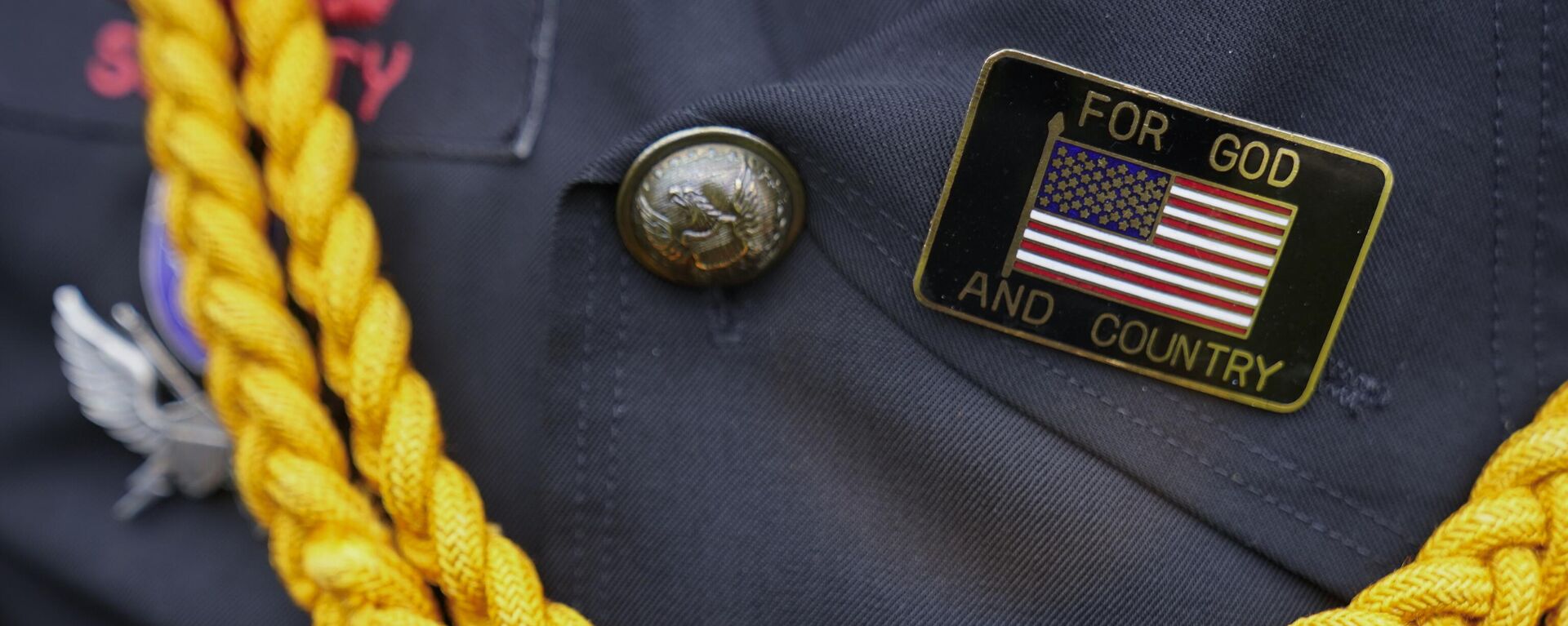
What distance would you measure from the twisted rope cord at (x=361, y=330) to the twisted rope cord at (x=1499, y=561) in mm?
335

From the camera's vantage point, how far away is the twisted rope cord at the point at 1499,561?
1.35ft

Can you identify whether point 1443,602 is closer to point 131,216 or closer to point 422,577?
point 422,577

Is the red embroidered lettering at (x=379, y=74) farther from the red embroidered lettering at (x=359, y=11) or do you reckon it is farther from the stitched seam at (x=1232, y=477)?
the stitched seam at (x=1232, y=477)

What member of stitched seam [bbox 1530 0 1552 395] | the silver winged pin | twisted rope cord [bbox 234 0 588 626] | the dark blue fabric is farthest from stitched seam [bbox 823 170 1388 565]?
the silver winged pin

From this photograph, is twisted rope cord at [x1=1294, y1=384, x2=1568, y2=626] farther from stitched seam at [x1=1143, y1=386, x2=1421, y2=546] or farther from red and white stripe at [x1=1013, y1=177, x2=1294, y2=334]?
red and white stripe at [x1=1013, y1=177, x2=1294, y2=334]

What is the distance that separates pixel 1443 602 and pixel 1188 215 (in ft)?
0.59

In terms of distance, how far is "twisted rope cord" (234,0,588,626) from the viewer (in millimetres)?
448

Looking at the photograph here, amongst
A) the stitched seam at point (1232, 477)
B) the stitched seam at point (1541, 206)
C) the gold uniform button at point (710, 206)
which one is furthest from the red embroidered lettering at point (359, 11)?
the stitched seam at point (1541, 206)

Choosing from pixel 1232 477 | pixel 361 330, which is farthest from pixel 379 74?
pixel 1232 477

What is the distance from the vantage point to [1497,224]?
432 mm

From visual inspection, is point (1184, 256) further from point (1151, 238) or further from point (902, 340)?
point (902, 340)

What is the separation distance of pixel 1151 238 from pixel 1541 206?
0.54 ft

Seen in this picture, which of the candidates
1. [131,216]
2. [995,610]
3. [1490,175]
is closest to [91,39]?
[131,216]

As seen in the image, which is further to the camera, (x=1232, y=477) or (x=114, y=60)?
(x=114, y=60)
